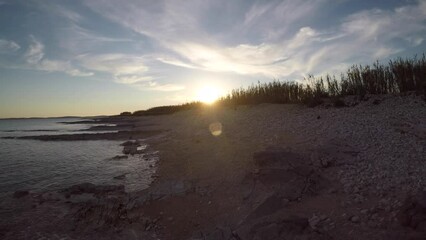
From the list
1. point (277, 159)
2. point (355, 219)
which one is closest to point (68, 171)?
point (277, 159)

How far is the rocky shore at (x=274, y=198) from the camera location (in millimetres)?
4871

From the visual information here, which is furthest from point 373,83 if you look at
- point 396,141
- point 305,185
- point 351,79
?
→ point 305,185

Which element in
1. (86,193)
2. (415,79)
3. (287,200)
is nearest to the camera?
(287,200)

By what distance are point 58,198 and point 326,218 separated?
257 inches

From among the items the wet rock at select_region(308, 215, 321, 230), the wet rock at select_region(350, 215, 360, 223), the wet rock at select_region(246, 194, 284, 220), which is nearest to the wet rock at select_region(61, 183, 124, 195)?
the wet rock at select_region(246, 194, 284, 220)

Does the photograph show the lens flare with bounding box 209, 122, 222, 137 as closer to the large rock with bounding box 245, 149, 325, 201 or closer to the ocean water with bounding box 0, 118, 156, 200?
the ocean water with bounding box 0, 118, 156, 200

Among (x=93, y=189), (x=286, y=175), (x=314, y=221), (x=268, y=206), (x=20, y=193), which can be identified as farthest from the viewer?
(x=93, y=189)

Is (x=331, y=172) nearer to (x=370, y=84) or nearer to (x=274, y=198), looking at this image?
(x=274, y=198)

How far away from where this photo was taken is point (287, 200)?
597cm

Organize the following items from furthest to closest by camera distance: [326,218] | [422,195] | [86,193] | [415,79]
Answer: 1. [415,79]
2. [86,193]
3. [326,218]
4. [422,195]

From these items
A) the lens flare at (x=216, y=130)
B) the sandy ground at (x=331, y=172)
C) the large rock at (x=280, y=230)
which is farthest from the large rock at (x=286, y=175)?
the lens flare at (x=216, y=130)

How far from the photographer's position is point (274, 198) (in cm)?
605

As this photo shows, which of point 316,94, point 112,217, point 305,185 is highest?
point 316,94

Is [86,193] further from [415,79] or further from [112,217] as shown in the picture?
[415,79]
